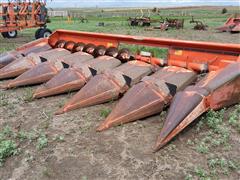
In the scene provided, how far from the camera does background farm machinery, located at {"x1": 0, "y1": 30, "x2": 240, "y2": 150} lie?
3.63 meters

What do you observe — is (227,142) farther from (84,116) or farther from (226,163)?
(84,116)

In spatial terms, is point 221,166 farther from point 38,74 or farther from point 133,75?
point 38,74

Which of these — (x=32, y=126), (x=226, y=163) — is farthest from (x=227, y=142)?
(x=32, y=126)

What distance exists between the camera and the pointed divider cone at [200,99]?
10.5ft

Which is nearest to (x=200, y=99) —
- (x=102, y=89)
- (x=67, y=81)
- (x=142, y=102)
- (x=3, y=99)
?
(x=142, y=102)

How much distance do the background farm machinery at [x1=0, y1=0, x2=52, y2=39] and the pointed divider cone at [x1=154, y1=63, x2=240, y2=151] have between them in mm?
11453

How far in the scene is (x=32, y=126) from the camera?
3.87 m

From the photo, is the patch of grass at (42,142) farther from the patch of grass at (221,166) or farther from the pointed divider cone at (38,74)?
the pointed divider cone at (38,74)

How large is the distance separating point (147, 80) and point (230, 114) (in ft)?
3.60

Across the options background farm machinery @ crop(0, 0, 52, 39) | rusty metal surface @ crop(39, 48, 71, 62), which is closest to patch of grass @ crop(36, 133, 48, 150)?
rusty metal surface @ crop(39, 48, 71, 62)

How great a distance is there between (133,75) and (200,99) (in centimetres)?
142

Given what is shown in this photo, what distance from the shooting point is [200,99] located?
3508 mm

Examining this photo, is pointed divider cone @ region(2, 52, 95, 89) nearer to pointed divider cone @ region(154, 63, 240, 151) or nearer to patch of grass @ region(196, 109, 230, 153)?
pointed divider cone @ region(154, 63, 240, 151)

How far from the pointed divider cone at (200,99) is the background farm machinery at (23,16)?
11.5 metres
